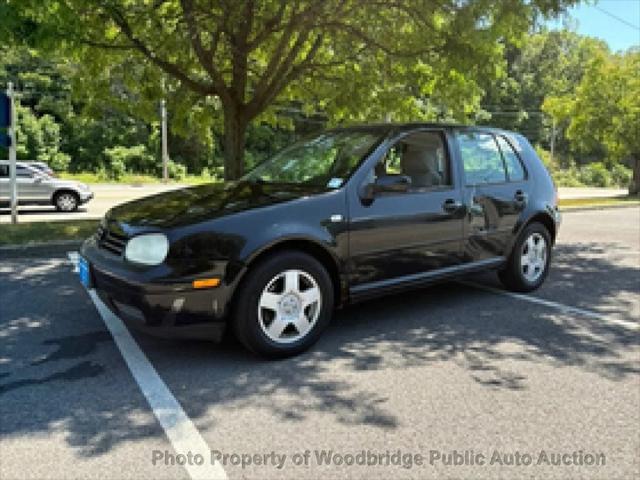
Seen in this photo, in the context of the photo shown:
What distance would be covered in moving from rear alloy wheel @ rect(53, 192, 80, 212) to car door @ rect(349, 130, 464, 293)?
1347 centimetres

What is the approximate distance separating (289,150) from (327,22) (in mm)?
3760

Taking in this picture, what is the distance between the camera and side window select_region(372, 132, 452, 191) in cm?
456

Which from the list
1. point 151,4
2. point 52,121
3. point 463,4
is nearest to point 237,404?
point 463,4

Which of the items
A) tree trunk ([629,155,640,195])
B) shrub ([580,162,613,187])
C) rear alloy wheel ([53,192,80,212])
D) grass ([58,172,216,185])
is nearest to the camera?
rear alloy wheel ([53,192,80,212])

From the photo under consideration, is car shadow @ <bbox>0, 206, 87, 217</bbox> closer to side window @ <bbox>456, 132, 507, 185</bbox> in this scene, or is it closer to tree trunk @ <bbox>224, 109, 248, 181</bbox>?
tree trunk @ <bbox>224, 109, 248, 181</bbox>

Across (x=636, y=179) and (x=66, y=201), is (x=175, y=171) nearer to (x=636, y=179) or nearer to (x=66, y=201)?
(x=66, y=201)

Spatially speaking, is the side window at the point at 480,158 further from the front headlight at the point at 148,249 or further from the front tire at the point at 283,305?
the front headlight at the point at 148,249

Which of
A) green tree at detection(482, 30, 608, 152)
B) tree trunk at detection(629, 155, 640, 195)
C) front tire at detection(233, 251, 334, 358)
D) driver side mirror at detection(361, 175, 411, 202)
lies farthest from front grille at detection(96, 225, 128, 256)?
green tree at detection(482, 30, 608, 152)

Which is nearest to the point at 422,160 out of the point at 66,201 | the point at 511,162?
the point at 511,162

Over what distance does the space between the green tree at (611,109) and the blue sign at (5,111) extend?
67.6ft

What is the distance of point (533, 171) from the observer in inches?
218

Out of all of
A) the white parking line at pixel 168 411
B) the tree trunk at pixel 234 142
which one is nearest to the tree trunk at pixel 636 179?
the tree trunk at pixel 234 142

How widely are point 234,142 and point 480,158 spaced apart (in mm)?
5125

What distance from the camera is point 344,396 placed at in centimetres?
326
